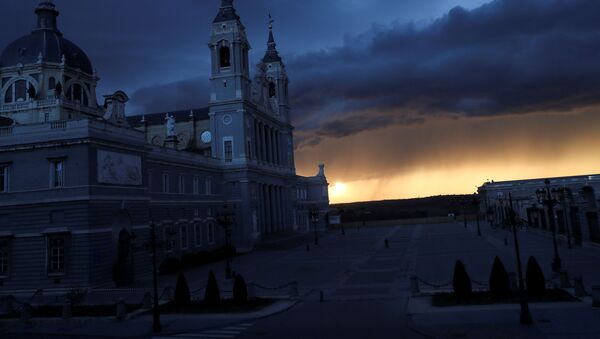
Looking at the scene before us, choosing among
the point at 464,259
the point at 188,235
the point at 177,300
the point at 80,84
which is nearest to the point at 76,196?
the point at 177,300

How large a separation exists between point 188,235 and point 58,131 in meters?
21.9

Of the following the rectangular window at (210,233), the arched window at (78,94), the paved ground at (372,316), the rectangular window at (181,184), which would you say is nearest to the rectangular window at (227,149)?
the rectangular window at (210,233)

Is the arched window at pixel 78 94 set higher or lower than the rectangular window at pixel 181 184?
higher

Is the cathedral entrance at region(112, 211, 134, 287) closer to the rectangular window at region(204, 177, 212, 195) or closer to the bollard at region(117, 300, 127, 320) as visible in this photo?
the bollard at region(117, 300, 127, 320)

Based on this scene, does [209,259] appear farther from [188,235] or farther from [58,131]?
[58,131]

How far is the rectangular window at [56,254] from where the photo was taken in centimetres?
3628

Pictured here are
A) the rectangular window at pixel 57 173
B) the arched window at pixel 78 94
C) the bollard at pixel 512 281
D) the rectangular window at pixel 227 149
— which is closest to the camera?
the bollard at pixel 512 281

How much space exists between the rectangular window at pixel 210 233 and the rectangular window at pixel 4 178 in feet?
86.4

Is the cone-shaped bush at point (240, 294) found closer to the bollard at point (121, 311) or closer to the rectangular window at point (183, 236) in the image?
the bollard at point (121, 311)

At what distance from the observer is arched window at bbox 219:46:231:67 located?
7162 centimetres

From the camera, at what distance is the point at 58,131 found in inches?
1468

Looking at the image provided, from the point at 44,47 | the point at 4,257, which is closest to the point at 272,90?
the point at 44,47

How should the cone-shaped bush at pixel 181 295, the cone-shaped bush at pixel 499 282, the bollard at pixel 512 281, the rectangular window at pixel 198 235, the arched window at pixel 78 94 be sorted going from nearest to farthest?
1. the cone-shaped bush at pixel 499 282
2. the bollard at pixel 512 281
3. the cone-shaped bush at pixel 181 295
4. the rectangular window at pixel 198 235
5. the arched window at pixel 78 94

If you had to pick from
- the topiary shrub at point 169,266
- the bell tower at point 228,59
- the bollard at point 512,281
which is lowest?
the bollard at point 512,281
